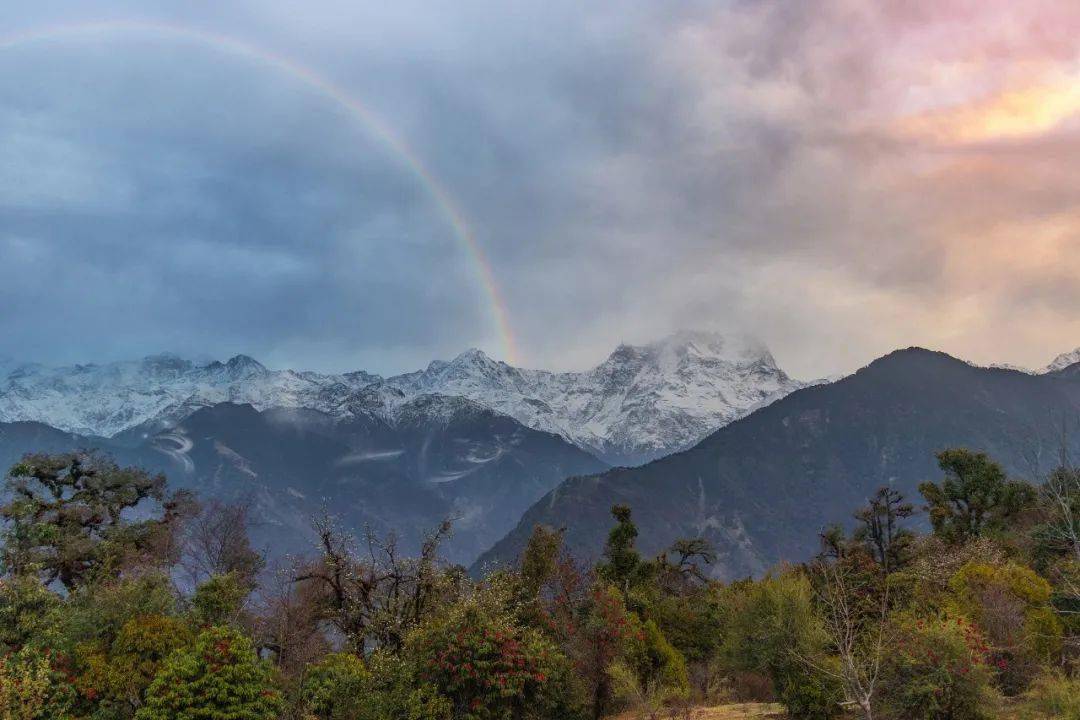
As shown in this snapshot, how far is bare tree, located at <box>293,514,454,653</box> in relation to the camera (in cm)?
4959

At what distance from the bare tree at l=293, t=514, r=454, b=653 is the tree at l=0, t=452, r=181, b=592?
18.6m

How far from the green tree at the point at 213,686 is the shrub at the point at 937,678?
89.5ft

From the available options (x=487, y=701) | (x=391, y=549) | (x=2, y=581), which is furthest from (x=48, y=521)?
(x=487, y=701)

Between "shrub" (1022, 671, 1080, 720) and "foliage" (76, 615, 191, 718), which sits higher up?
"foliage" (76, 615, 191, 718)

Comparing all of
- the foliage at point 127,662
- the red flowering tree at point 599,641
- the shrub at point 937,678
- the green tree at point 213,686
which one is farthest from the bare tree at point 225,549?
the shrub at point 937,678

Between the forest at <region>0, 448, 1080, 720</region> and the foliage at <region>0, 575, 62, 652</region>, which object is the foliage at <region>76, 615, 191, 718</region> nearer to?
the forest at <region>0, 448, 1080, 720</region>

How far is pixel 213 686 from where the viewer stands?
104 ft

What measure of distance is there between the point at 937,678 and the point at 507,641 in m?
19.5

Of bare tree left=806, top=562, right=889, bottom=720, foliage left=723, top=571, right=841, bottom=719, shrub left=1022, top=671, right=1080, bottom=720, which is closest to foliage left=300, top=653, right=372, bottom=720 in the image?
foliage left=723, top=571, right=841, bottom=719

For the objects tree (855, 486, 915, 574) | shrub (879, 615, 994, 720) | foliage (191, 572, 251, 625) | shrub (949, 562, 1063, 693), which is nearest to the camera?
shrub (879, 615, 994, 720)

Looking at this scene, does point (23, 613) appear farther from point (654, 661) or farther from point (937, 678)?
point (937, 678)

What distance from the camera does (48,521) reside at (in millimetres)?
62812

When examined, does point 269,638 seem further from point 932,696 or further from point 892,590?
point 892,590

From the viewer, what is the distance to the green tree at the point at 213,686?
3142 cm
